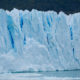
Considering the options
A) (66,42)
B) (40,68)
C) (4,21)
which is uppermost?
(4,21)

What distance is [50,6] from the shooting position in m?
18.2

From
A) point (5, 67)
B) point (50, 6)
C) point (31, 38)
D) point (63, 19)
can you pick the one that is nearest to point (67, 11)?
point (50, 6)

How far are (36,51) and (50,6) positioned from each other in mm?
4284

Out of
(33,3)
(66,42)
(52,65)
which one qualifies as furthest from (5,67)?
(33,3)

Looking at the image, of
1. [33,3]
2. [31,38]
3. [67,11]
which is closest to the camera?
[31,38]

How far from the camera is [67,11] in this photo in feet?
61.2

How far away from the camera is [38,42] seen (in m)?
14.8

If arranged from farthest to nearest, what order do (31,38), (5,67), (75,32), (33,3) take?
(33,3) < (75,32) < (31,38) < (5,67)

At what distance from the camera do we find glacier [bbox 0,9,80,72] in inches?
558

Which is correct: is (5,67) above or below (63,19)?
below

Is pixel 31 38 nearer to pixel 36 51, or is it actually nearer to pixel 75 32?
pixel 36 51

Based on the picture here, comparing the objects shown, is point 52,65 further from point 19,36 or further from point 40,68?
point 19,36

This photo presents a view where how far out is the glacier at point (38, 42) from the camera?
1417cm

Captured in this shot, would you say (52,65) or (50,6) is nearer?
(52,65)
